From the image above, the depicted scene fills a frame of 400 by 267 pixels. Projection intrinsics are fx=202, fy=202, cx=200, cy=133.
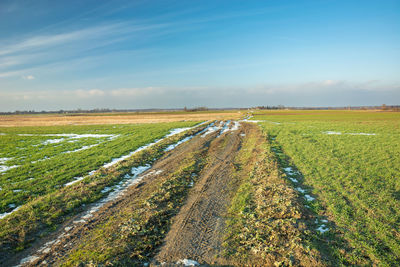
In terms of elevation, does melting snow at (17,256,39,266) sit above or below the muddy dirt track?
below

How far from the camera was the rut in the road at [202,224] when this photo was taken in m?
5.34

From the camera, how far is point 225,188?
973cm

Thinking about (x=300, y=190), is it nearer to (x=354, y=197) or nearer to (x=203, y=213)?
(x=354, y=197)

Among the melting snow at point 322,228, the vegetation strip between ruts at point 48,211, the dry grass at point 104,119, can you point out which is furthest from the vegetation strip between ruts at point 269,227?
the dry grass at point 104,119

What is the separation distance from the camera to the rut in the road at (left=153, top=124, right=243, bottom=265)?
17.5 feet

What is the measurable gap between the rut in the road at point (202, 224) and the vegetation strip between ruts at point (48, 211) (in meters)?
4.17

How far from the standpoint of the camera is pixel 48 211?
777 cm

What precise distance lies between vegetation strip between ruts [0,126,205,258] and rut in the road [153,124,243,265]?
417 centimetres

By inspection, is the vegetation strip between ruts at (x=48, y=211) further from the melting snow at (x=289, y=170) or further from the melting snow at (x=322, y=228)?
the melting snow at (x=289, y=170)

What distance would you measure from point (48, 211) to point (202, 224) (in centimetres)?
600

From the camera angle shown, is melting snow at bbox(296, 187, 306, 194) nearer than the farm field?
No

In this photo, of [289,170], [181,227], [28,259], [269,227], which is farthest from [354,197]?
[28,259]

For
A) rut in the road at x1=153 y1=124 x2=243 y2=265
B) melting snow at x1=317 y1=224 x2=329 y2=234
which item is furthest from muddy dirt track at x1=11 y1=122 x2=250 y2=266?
melting snow at x1=317 y1=224 x2=329 y2=234

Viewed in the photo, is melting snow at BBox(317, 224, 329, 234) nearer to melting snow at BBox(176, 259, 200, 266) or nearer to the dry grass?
melting snow at BBox(176, 259, 200, 266)
